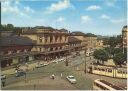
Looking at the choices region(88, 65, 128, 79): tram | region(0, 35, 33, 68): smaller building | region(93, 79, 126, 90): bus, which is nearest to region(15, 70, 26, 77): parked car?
region(0, 35, 33, 68): smaller building

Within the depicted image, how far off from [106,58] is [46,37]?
22851mm

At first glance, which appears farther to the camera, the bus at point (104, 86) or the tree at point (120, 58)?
the tree at point (120, 58)

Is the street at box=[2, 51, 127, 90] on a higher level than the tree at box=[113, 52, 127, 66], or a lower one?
lower

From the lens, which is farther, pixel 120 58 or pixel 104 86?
pixel 120 58

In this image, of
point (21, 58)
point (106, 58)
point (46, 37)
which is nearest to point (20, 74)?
point (21, 58)

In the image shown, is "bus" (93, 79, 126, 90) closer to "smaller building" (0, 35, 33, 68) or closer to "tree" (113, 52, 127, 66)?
"tree" (113, 52, 127, 66)

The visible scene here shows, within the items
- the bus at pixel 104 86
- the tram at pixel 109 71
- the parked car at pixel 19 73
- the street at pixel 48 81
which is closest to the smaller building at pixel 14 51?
the parked car at pixel 19 73

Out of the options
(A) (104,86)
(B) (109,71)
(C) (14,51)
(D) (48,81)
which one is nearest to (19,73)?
(D) (48,81)

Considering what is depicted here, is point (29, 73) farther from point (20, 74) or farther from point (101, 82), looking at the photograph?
point (101, 82)

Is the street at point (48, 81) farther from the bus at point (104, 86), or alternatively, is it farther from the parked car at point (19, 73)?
the bus at point (104, 86)

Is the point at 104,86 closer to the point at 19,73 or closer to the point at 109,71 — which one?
the point at 109,71

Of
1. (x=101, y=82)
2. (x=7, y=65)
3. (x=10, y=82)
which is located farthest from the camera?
(x=7, y=65)

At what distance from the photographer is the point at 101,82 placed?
3666 cm

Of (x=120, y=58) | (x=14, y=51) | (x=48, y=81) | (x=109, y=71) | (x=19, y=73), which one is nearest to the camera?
(x=48, y=81)
